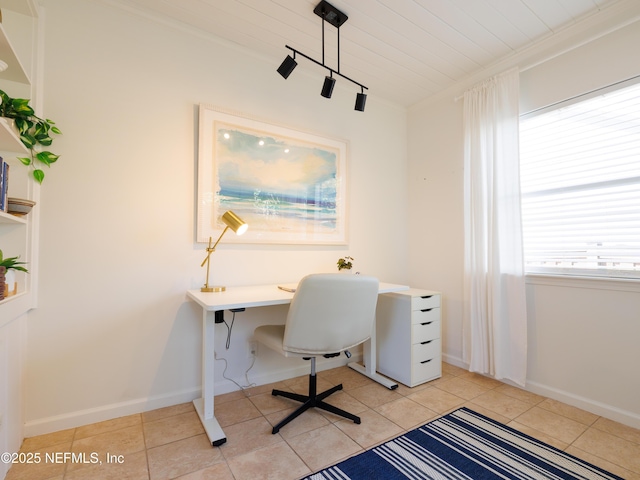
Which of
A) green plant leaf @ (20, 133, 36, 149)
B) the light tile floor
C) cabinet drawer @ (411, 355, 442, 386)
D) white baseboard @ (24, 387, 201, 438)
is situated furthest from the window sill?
green plant leaf @ (20, 133, 36, 149)

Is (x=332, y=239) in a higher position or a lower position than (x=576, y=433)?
higher

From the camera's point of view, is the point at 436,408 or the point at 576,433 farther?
the point at 436,408

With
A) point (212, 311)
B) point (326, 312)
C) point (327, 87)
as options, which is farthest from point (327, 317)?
point (327, 87)

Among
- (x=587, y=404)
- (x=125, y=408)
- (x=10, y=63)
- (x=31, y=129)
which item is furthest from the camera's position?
(x=587, y=404)

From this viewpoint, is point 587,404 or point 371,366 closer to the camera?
point 587,404

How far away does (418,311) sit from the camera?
2.39 meters

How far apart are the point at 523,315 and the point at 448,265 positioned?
760 mm

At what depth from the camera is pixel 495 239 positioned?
2406 mm

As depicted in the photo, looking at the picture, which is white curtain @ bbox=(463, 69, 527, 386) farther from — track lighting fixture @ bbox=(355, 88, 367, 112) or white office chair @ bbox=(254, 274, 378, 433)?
white office chair @ bbox=(254, 274, 378, 433)

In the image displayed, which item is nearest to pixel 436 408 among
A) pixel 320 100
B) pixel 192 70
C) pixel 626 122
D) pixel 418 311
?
pixel 418 311

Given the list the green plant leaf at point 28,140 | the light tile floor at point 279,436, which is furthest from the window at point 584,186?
the green plant leaf at point 28,140

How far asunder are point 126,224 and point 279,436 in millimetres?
1577

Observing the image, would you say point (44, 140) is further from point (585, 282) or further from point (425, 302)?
point (585, 282)

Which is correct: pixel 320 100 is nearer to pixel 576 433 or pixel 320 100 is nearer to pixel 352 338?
pixel 352 338
